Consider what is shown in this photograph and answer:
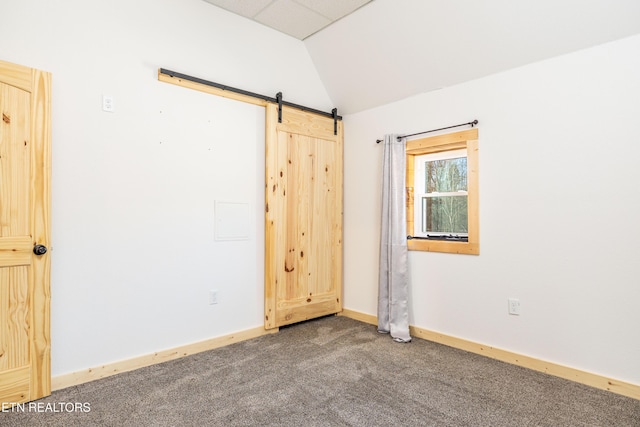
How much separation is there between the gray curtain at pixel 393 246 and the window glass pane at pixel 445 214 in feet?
1.19

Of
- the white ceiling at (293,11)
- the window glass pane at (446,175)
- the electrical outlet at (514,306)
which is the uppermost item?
the white ceiling at (293,11)

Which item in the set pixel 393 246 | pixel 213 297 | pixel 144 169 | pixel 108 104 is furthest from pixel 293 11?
pixel 213 297

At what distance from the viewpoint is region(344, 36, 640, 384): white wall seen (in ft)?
7.77

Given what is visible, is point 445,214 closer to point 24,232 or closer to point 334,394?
point 334,394

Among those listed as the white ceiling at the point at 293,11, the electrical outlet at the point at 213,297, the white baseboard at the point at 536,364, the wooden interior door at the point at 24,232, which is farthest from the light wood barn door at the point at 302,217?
the wooden interior door at the point at 24,232

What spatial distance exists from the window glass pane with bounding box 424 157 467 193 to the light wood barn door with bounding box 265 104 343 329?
994mm

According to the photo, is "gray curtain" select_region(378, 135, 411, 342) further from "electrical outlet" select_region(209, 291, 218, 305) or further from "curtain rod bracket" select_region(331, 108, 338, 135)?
"electrical outlet" select_region(209, 291, 218, 305)

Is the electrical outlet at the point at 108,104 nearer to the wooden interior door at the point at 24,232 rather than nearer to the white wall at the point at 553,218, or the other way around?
the wooden interior door at the point at 24,232

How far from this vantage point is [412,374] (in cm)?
260

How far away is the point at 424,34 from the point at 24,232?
3.22 metres

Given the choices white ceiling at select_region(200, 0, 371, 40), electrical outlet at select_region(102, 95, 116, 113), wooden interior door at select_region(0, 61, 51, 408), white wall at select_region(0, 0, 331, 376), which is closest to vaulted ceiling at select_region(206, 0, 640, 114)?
white ceiling at select_region(200, 0, 371, 40)

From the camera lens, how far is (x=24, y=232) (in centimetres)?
219

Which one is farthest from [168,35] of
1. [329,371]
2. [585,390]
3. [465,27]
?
[585,390]

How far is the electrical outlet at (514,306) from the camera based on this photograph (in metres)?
2.81
